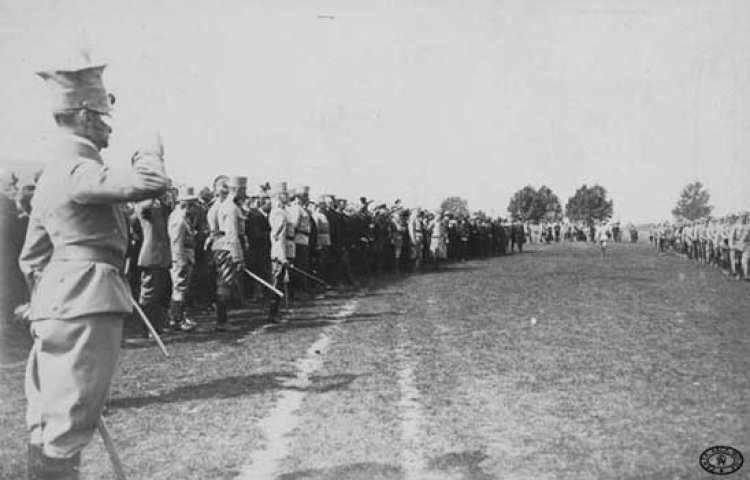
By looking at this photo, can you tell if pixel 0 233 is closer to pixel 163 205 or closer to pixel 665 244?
pixel 163 205

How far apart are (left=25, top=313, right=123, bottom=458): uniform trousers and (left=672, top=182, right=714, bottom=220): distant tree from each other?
85027 millimetres

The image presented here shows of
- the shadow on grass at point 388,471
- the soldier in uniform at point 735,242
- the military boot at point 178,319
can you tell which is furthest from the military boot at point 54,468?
the soldier in uniform at point 735,242

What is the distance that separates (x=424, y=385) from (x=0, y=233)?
17.1ft

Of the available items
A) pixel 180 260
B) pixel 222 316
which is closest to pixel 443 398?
pixel 222 316

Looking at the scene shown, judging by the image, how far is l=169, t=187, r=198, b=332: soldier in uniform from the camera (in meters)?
10.4

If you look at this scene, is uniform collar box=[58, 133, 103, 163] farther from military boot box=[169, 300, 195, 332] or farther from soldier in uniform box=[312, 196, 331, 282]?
soldier in uniform box=[312, 196, 331, 282]

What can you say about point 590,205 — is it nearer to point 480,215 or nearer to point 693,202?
point 693,202

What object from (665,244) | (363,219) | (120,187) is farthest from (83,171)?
(665,244)

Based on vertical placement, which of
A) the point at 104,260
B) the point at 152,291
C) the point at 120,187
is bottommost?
the point at 152,291

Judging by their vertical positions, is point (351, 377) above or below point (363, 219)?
below

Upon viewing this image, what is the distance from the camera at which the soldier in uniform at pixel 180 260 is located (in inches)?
411

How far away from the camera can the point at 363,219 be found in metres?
20.9

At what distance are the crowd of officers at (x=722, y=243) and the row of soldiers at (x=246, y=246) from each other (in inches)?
376

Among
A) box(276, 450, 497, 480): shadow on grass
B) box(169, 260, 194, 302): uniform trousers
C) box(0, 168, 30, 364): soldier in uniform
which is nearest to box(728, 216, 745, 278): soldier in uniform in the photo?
box(169, 260, 194, 302): uniform trousers
